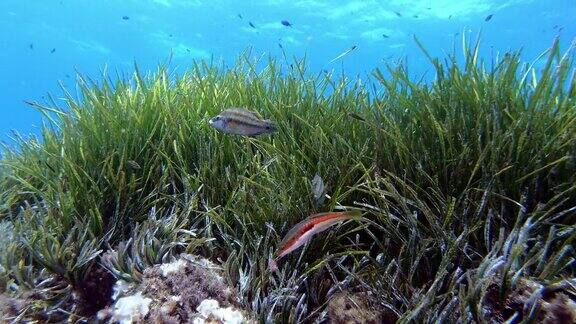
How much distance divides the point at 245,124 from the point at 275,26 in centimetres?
4679

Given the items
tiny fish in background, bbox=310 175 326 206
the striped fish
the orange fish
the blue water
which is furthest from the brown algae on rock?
the blue water

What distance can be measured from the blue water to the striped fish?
106ft

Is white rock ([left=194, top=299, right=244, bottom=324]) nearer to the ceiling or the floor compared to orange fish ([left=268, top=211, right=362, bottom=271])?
nearer to the floor

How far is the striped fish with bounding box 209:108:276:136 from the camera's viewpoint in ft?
11.9

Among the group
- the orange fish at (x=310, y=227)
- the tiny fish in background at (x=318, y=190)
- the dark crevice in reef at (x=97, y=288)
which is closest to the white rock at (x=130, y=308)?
the dark crevice in reef at (x=97, y=288)

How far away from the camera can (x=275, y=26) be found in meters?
47.7

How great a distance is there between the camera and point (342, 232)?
3.50 metres

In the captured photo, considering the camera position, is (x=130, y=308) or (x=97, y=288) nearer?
(x=130, y=308)

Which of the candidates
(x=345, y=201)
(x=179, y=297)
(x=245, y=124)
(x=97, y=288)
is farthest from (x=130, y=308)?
(x=345, y=201)

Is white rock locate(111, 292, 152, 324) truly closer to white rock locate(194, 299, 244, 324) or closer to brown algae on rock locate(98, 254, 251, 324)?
brown algae on rock locate(98, 254, 251, 324)

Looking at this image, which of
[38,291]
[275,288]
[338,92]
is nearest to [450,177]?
[275,288]

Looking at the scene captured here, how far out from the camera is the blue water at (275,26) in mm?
37812

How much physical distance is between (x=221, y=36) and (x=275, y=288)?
172 ft

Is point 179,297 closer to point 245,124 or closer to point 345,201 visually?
point 245,124
